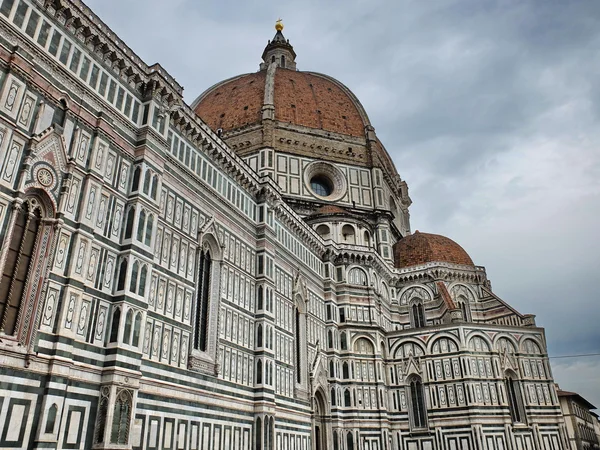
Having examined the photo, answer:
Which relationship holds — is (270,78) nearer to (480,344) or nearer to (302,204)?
(302,204)

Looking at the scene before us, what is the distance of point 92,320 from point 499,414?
24.3 m

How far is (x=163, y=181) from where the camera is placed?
744 inches

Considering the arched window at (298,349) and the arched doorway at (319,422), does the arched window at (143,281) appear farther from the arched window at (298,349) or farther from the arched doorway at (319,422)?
the arched doorway at (319,422)

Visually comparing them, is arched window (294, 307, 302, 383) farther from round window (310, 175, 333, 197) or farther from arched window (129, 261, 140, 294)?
round window (310, 175, 333, 197)

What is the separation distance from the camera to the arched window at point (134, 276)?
15.6 metres

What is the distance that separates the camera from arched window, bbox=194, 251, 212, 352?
19.5 meters

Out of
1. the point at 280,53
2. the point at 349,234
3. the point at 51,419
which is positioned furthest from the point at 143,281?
the point at 280,53

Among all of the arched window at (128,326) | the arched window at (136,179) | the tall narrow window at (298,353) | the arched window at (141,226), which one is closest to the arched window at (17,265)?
the arched window at (128,326)

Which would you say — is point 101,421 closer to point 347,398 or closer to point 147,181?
point 147,181

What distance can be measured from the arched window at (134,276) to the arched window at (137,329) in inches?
30.9

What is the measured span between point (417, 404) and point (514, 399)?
18.8 feet

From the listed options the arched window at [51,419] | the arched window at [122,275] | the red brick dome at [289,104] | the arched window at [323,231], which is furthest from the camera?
the red brick dome at [289,104]

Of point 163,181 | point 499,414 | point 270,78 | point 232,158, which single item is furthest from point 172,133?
point 270,78

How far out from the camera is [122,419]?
1426cm
